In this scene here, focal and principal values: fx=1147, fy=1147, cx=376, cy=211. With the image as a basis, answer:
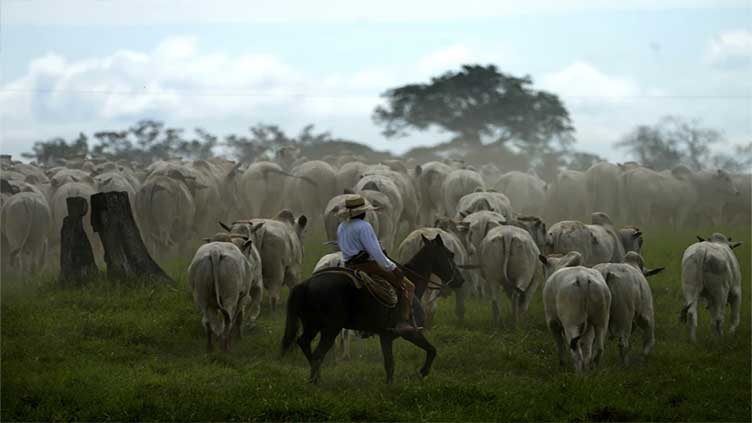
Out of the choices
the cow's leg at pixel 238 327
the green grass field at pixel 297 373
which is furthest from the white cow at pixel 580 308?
the cow's leg at pixel 238 327

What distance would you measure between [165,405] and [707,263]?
7.94 meters

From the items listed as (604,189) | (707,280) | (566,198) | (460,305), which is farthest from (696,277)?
(604,189)

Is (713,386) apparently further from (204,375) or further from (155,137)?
(155,137)

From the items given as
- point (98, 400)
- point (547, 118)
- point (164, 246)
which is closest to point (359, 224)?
point (98, 400)

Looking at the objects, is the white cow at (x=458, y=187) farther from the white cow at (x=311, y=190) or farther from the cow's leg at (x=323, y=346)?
the cow's leg at (x=323, y=346)

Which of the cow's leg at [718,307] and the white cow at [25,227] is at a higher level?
the white cow at [25,227]

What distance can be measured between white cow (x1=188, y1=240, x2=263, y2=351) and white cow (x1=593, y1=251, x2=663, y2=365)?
14.4 ft

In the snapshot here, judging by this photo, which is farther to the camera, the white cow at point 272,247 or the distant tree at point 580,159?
the distant tree at point 580,159

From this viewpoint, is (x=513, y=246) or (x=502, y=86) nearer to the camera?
(x=513, y=246)

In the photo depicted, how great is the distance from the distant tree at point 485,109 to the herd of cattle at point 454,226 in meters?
20.4

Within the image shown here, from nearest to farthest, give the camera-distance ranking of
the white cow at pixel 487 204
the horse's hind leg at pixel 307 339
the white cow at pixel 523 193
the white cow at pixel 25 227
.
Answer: the horse's hind leg at pixel 307 339 < the white cow at pixel 25 227 < the white cow at pixel 487 204 < the white cow at pixel 523 193

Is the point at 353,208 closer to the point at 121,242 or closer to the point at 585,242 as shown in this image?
the point at 585,242

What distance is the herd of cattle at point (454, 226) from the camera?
13906 millimetres

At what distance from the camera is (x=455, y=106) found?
54.9 metres
